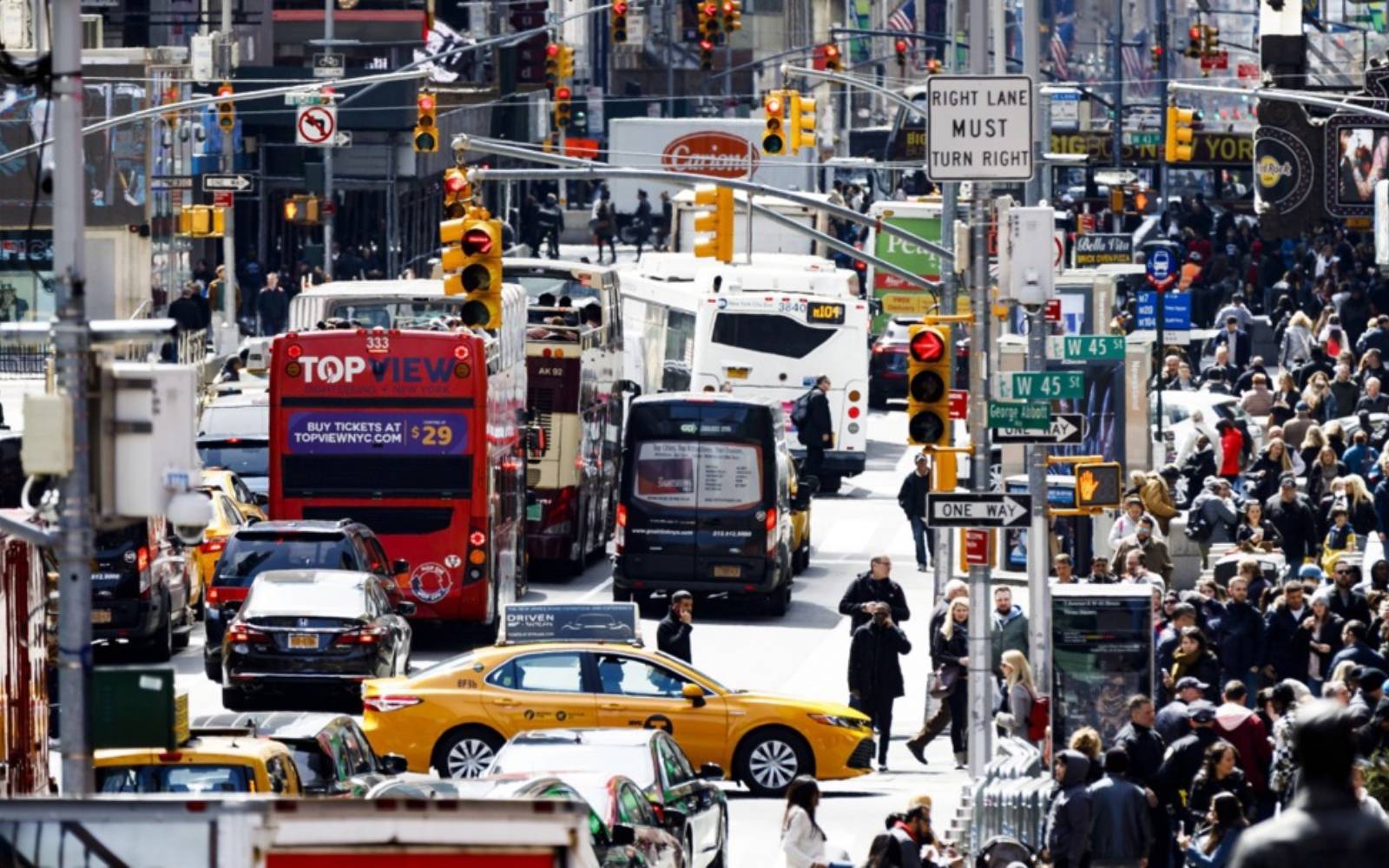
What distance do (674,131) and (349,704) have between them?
50.2 metres

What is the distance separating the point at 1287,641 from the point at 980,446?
15.1 ft

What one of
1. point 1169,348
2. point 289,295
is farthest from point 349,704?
point 289,295

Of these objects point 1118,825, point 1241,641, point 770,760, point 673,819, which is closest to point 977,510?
point 673,819

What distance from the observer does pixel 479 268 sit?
86.6ft

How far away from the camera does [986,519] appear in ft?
64.3

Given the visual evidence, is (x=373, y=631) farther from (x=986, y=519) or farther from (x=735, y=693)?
(x=986, y=519)

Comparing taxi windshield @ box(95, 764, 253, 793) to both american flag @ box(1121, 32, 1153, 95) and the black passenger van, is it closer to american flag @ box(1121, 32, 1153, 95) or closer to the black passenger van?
the black passenger van

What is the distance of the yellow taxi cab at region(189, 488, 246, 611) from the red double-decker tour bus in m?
1.18

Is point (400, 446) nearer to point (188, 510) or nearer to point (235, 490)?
point (235, 490)

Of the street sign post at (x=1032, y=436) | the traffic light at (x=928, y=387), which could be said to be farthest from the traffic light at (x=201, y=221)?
the street sign post at (x=1032, y=436)

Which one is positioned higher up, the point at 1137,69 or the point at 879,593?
the point at 1137,69

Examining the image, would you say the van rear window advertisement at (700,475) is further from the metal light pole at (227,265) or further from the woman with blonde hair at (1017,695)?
the metal light pole at (227,265)

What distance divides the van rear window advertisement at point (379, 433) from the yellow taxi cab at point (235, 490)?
146cm

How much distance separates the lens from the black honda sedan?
25188mm
